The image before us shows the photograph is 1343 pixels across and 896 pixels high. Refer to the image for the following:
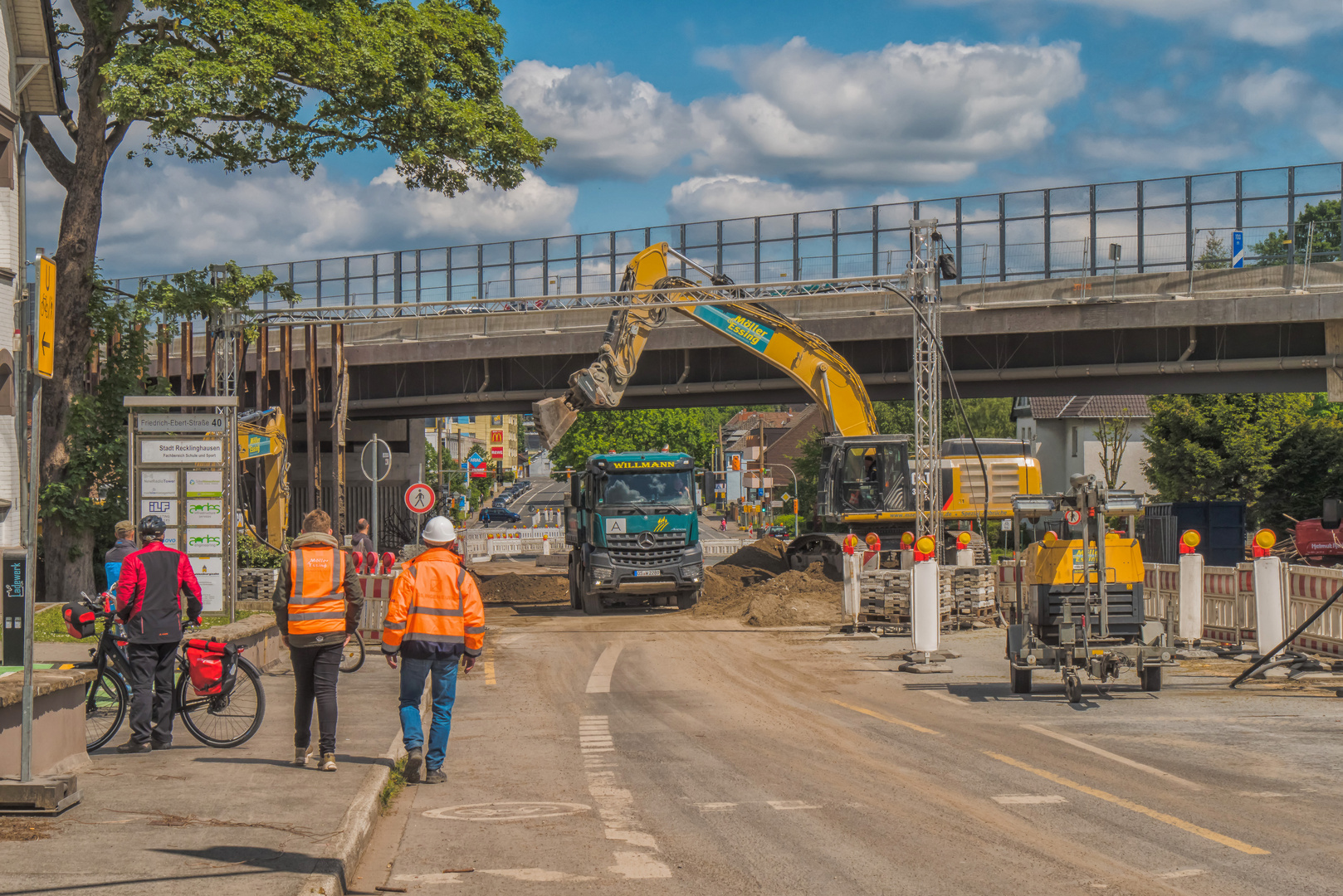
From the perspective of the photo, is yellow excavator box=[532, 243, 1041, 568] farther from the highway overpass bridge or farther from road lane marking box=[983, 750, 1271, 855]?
road lane marking box=[983, 750, 1271, 855]

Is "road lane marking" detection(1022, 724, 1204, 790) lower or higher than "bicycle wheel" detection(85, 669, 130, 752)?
lower

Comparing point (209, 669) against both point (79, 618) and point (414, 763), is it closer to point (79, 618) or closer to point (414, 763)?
point (79, 618)

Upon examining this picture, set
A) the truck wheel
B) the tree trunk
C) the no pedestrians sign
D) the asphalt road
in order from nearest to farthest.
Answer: the asphalt road < the tree trunk < the no pedestrians sign < the truck wheel

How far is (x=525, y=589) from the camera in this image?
31938 mm

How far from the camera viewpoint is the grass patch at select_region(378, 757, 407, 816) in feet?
27.1

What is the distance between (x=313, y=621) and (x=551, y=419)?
669 inches

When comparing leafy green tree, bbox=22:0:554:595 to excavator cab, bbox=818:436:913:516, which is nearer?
leafy green tree, bbox=22:0:554:595

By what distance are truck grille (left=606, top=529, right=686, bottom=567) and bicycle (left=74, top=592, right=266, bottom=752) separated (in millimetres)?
15337

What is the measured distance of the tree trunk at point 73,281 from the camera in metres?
20.4

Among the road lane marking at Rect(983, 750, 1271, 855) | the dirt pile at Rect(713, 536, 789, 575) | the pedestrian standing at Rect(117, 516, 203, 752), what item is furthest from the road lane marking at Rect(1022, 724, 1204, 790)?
the dirt pile at Rect(713, 536, 789, 575)

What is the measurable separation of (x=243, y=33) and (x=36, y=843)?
15.2 m

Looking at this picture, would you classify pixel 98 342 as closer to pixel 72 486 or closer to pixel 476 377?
pixel 72 486

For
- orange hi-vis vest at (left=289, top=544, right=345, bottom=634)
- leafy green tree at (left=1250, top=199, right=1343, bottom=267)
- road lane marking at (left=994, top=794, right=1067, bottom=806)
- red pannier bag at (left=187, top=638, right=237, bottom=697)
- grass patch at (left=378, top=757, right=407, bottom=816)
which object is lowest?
grass patch at (left=378, top=757, right=407, bottom=816)

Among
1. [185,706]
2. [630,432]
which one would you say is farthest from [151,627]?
[630,432]
